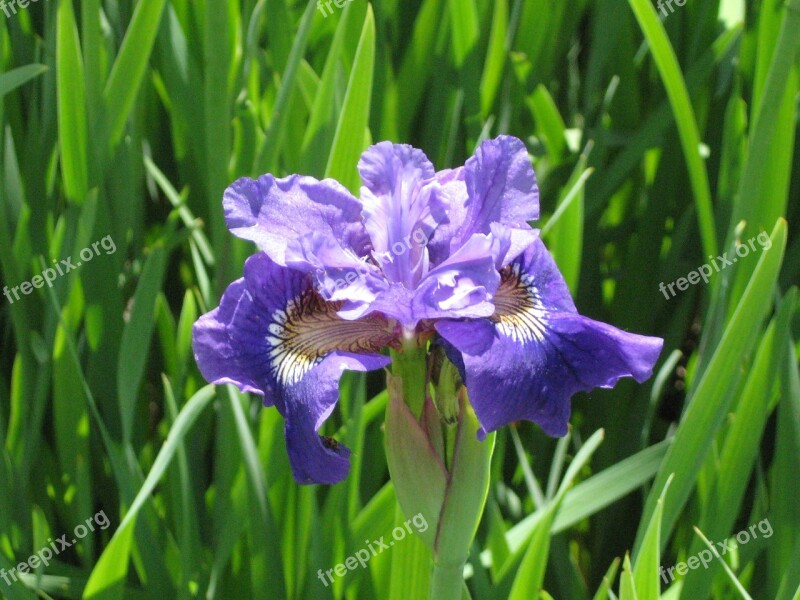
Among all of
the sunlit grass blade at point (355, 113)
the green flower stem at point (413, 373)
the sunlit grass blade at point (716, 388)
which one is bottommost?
the sunlit grass blade at point (716, 388)

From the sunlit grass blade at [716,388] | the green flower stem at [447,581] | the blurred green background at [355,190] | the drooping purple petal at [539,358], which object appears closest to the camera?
the drooping purple petal at [539,358]

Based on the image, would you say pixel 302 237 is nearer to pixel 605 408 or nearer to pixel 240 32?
pixel 240 32

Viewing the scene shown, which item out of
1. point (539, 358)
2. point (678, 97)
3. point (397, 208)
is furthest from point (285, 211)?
point (678, 97)

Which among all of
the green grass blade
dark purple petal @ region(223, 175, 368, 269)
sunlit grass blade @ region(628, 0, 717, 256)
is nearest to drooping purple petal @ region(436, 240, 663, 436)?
dark purple petal @ region(223, 175, 368, 269)

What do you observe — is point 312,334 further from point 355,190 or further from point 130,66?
point 130,66

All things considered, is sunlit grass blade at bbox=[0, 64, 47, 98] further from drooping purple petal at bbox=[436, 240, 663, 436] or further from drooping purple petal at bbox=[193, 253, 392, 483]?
drooping purple petal at bbox=[436, 240, 663, 436]

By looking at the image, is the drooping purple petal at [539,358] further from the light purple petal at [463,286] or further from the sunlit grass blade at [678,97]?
the sunlit grass blade at [678,97]

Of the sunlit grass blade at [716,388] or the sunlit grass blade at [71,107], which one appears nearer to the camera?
the sunlit grass blade at [716,388]

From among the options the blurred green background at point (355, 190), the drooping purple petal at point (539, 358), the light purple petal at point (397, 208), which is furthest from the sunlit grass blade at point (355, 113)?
the drooping purple petal at point (539, 358)
